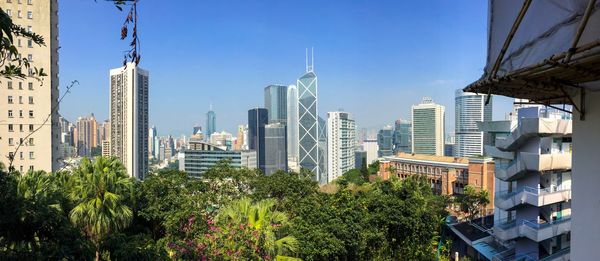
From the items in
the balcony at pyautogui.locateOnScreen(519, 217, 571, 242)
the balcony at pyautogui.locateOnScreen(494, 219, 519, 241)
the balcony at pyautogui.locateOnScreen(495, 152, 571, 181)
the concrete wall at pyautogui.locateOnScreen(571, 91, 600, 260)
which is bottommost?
the balcony at pyautogui.locateOnScreen(494, 219, 519, 241)

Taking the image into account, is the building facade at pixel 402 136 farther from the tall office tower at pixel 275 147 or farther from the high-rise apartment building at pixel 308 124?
the tall office tower at pixel 275 147

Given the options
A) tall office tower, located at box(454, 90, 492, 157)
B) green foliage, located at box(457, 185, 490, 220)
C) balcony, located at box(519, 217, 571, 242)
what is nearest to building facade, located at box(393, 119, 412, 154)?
tall office tower, located at box(454, 90, 492, 157)

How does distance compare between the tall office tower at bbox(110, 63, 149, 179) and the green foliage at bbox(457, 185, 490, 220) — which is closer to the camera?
the tall office tower at bbox(110, 63, 149, 179)

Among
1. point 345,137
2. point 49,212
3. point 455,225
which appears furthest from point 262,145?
point 49,212

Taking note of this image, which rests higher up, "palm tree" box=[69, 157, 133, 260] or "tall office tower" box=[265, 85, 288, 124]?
"tall office tower" box=[265, 85, 288, 124]

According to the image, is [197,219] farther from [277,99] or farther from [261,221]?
[277,99]

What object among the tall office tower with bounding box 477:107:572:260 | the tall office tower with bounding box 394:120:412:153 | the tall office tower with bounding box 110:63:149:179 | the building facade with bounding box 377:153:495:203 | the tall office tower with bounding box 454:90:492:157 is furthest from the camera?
the tall office tower with bounding box 394:120:412:153

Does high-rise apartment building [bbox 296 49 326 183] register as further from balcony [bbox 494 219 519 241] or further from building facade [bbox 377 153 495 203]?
balcony [bbox 494 219 519 241]

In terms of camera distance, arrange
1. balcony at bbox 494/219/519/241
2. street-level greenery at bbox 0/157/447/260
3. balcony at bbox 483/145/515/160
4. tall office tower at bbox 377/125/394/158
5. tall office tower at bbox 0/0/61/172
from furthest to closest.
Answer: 1. tall office tower at bbox 377/125/394/158
2. tall office tower at bbox 0/0/61/172
3. balcony at bbox 483/145/515/160
4. balcony at bbox 494/219/519/241
5. street-level greenery at bbox 0/157/447/260
